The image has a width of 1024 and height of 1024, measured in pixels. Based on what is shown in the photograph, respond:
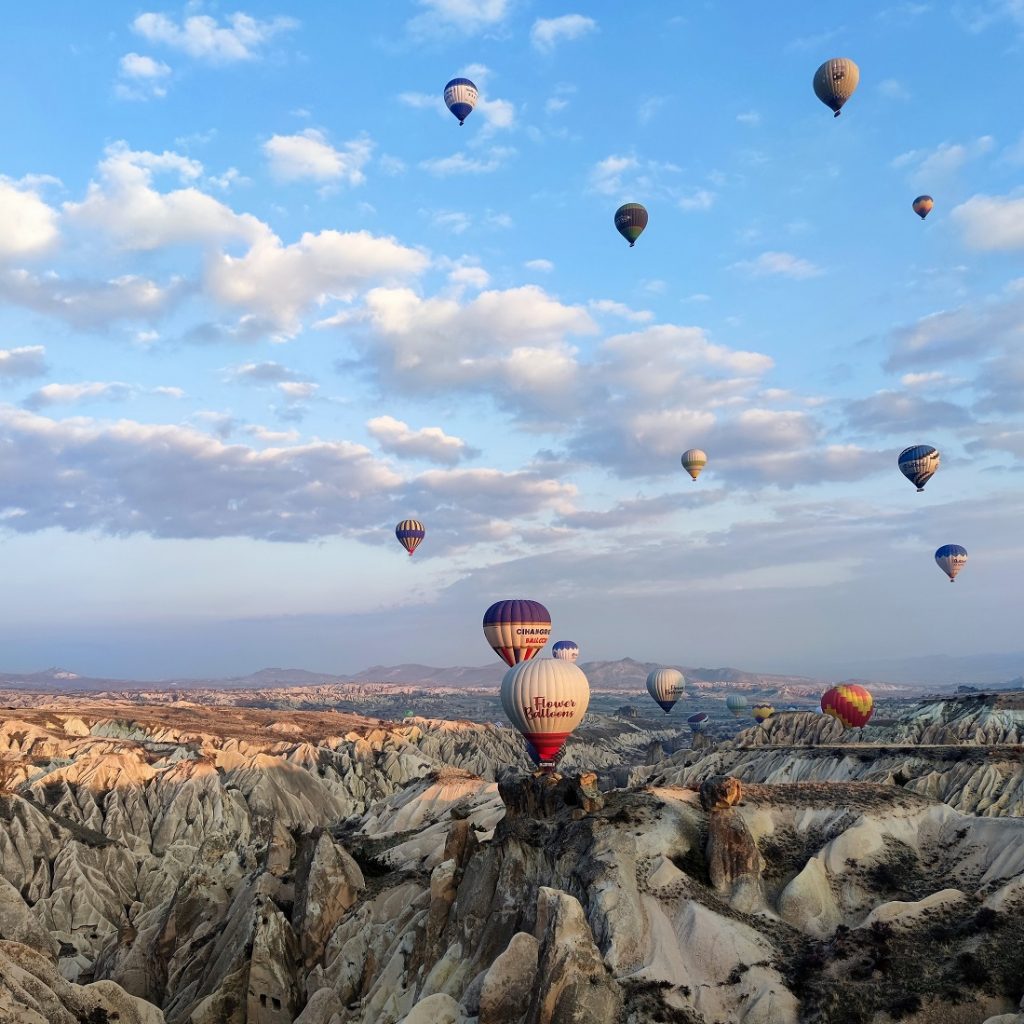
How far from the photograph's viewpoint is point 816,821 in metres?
36.4

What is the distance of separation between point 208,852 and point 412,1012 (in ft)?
131

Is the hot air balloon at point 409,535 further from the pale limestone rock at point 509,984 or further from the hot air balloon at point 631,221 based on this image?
the pale limestone rock at point 509,984

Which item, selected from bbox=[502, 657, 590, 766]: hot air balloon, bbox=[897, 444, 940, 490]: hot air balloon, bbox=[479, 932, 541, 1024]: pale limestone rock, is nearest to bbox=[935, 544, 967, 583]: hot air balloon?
bbox=[897, 444, 940, 490]: hot air balloon

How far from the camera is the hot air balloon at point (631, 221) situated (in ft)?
300

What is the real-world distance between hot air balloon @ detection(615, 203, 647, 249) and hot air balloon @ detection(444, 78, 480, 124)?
2094 cm

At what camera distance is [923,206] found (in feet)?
344

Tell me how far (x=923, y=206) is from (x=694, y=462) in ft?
137

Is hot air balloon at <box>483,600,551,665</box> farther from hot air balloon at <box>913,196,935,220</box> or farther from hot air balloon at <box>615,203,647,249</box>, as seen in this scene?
hot air balloon at <box>913,196,935,220</box>

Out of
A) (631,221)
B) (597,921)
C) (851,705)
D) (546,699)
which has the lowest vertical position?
(597,921)

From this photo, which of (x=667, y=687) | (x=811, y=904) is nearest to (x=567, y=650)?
(x=667, y=687)

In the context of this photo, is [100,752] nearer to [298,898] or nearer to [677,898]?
[298,898]

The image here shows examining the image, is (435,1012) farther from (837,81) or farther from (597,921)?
(837,81)

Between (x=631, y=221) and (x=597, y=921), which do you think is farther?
(x=631, y=221)

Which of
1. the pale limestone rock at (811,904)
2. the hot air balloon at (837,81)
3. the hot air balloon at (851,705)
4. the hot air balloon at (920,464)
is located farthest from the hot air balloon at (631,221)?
the pale limestone rock at (811,904)
